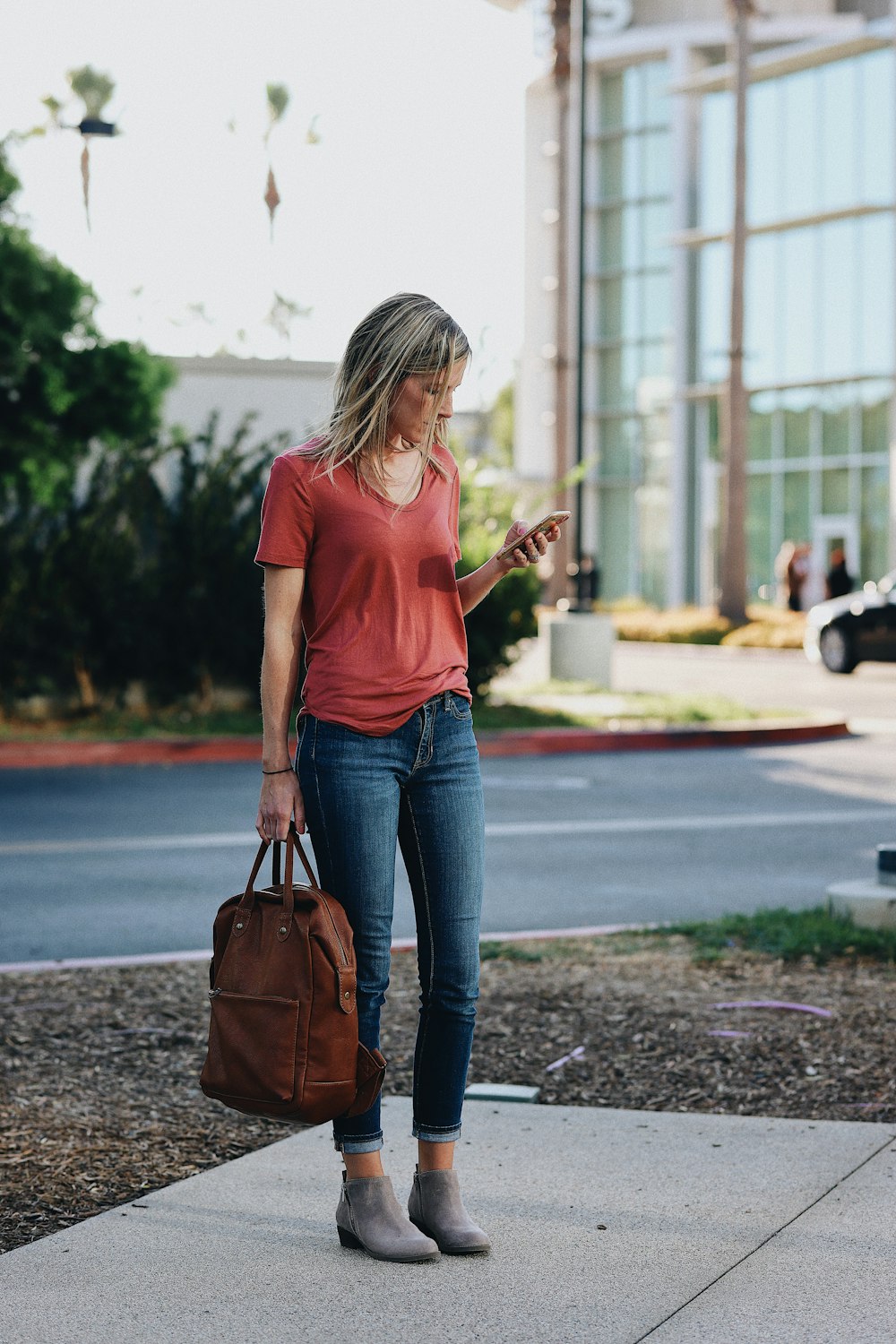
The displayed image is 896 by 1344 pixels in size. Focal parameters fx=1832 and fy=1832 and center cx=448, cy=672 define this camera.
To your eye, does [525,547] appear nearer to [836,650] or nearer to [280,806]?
[280,806]

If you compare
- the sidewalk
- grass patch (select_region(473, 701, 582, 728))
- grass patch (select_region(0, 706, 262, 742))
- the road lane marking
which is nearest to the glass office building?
grass patch (select_region(473, 701, 582, 728))

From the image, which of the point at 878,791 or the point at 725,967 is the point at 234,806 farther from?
the point at 725,967

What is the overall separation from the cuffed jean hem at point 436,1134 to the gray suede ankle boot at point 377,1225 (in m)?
0.11

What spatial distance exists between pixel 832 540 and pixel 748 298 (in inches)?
272

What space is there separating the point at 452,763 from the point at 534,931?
390cm

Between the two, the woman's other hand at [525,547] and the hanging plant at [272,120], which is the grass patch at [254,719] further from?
the hanging plant at [272,120]

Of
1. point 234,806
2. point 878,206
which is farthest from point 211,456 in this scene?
point 878,206

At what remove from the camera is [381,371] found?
11.9ft

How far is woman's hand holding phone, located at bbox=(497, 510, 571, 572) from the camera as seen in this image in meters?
3.73

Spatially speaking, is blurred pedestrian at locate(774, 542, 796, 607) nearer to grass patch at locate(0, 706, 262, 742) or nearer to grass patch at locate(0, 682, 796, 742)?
grass patch at locate(0, 682, 796, 742)

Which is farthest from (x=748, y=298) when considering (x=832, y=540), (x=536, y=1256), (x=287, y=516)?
(x=536, y=1256)

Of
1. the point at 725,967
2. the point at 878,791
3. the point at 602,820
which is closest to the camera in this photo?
the point at 725,967

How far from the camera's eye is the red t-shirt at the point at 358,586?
3613 mm

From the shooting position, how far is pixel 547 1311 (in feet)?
10.9
